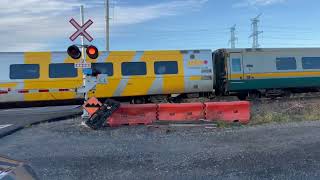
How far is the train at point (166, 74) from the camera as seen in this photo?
2025cm

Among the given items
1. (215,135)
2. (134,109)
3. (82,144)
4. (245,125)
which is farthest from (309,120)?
(82,144)

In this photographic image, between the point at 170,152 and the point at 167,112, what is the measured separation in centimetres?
507

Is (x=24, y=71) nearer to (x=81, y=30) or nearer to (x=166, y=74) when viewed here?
(x=166, y=74)

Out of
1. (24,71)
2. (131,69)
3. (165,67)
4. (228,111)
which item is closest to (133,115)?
(228,111)

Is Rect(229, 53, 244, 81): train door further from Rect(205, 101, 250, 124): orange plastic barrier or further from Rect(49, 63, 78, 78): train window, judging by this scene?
Rect(205, 101, 250, 124): orange plastic barrier

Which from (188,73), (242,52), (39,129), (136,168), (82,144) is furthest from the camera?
(242,52)

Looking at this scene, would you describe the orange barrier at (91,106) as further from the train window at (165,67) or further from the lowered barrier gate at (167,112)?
the train window at (165,67)

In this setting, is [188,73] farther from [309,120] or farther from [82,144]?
[82,144]

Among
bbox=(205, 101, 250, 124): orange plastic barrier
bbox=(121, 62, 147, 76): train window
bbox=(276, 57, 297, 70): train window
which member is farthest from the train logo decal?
bbox=(205, 101, 250, 124): orange plastic barrier

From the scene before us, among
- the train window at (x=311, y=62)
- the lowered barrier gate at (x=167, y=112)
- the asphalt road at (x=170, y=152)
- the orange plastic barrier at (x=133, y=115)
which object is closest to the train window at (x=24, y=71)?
the lowered barrier gate at (x=167, y=112)

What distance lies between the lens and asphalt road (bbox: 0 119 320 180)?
7.48 meters

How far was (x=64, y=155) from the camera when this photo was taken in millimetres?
9109

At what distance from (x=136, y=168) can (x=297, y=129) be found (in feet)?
19.1

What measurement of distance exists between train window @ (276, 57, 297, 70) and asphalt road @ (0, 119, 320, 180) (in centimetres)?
1077
